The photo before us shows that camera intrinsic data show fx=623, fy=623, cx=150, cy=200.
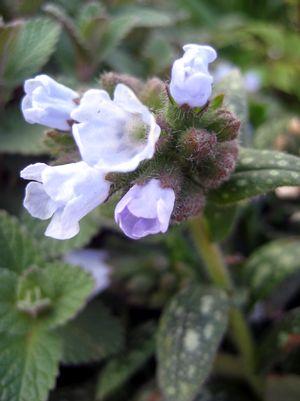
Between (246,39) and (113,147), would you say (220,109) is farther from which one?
(246,39)

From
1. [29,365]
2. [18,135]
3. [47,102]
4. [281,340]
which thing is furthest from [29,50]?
[281,340]

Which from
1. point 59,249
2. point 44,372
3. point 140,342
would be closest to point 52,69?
point 59,249

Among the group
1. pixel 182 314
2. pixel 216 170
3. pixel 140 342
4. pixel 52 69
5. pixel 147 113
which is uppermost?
pixel 147 113

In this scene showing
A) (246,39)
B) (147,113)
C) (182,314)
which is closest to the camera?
(147,113)

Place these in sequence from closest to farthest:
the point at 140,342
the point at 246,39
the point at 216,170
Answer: the point at 216,170 → the point at 140,342 → the point at 246,39

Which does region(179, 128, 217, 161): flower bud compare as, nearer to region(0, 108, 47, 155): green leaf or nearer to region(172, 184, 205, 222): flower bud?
region(172, 184, 205, 222): flower bud

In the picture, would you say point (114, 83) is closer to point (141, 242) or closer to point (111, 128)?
point (111, 128)
